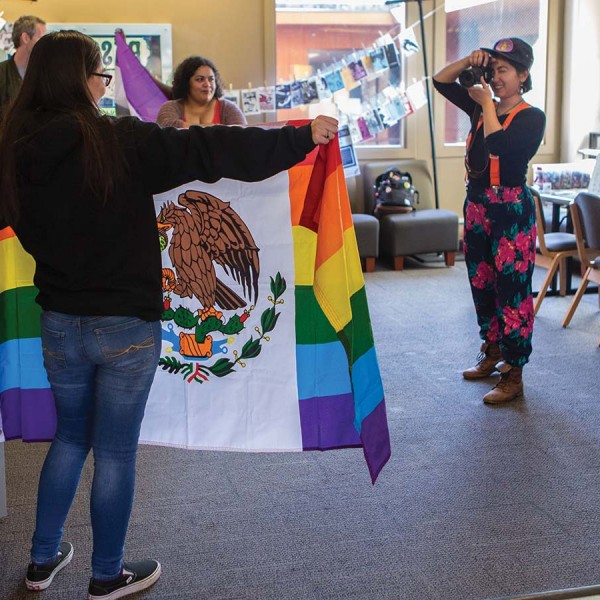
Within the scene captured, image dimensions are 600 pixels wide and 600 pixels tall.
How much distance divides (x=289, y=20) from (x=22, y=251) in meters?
5.63

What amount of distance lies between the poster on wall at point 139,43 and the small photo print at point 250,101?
64 centimetres

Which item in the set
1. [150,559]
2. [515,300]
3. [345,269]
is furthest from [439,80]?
[150,559]

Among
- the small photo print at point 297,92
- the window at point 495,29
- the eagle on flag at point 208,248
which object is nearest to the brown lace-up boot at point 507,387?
the eagle on flag at point 208,248

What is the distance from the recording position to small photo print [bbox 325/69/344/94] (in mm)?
7348

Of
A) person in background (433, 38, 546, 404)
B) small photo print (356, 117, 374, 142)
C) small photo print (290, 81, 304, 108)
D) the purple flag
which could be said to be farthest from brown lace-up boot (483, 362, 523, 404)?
small photo print (290, 81, 304, 108)

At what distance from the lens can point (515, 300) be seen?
12.6 ft

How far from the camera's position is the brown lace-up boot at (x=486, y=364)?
4.19m

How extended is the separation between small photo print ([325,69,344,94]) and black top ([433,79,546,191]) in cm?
364

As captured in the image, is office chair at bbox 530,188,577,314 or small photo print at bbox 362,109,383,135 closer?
office chair at bbox 530,188,577,314

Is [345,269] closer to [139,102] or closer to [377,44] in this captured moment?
[139,102]

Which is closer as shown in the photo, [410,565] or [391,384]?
[410,565]

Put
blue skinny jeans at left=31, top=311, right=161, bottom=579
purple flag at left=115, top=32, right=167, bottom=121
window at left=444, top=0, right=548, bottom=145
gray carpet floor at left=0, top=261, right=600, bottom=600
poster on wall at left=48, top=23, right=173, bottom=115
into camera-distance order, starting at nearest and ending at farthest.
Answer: blue skinny jeans at left=31, top=311, right=161, bottom=579 → gray carpet floor at left=0, top=261, right=600, bottom=600 → purple flag at left=115, top=32, right=167, bottom=121 → poster on wall at left=48, top=23, right=173, bottom=115 → window at left=444, top=0, right=548, bottom=145

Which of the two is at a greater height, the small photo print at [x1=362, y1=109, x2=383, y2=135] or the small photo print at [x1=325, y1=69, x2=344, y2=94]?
the small photo print at [x1=325, y1=69, x2=344, y2=94]

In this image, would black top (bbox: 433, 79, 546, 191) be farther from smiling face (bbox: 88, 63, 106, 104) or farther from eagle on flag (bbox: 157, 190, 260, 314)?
smiling face (bbox: 88, 63, 106, 104)
